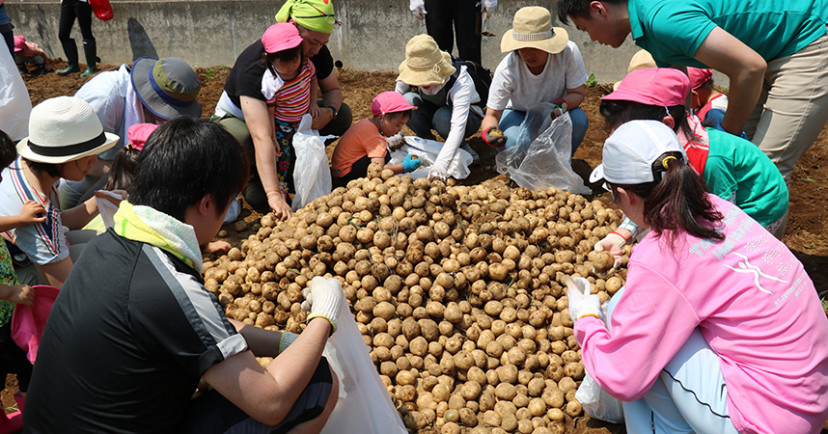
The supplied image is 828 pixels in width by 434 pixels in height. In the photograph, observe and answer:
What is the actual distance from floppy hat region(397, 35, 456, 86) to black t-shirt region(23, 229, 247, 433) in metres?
2.75

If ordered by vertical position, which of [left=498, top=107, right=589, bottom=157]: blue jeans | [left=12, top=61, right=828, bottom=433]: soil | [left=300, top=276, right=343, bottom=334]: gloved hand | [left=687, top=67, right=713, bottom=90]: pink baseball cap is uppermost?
[left=300, top=276, right=343, bottom=334]: gloved hand

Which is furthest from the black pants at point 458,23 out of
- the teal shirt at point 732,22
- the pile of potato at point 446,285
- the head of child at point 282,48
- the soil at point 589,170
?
the teal shirt at point 732,22

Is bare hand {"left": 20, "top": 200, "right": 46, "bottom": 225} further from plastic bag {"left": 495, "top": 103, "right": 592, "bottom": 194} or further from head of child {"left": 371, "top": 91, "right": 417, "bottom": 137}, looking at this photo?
plastic bag {"left": 495, "top": 103, "right": 592, "bottom": 194}

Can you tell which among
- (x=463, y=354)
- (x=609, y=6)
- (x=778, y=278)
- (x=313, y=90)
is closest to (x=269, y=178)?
(x=313, y=90)

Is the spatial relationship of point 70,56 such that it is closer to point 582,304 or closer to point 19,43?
point 19,43

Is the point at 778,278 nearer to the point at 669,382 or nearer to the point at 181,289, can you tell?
the point at 669,382

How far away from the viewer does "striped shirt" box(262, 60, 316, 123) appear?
375 centimetres

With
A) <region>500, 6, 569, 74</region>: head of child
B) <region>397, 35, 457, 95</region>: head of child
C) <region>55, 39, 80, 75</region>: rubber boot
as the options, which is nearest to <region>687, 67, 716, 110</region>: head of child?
<region>500, 6, 569, 74</region>: head of child

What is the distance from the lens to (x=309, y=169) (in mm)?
3863

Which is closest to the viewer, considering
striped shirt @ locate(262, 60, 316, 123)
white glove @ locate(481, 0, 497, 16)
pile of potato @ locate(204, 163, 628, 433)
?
pile of potato @ locate(204, 163, 628, 433)

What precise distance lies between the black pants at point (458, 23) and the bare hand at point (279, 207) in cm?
252

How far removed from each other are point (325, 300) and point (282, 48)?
214 centimetres

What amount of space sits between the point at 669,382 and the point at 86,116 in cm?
279

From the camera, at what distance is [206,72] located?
757 cm
